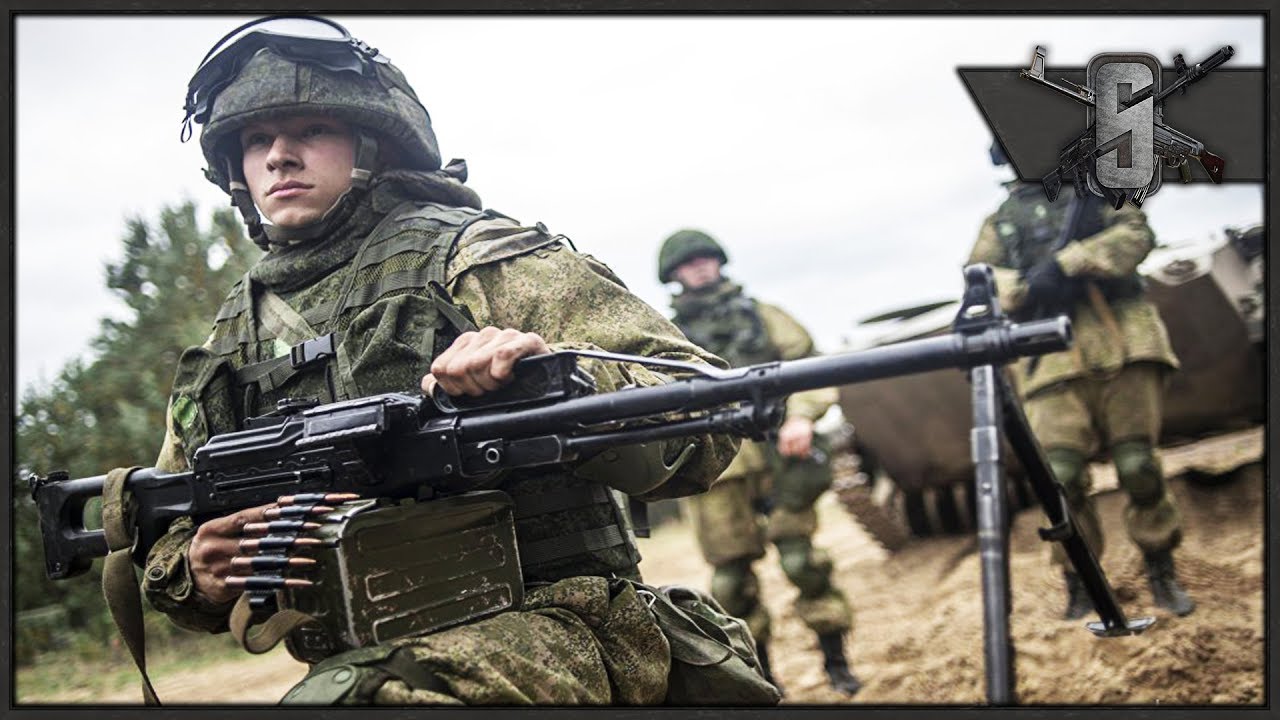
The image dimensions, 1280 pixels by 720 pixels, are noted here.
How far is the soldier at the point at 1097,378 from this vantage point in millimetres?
6359

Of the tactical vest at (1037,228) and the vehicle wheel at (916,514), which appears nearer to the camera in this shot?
the tactical vest at (1037,228)

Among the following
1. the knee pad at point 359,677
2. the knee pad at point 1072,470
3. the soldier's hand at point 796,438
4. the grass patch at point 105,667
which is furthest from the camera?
the grass patch at point 105,667

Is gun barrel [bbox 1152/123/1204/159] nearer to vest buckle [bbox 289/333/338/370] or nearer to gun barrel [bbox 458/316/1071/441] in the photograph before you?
gun barrel [bbox 458/316/1071/441]

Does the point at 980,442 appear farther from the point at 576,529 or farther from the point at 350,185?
the point at 350,185

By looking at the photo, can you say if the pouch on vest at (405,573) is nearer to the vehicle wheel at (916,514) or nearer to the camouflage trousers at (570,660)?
the camouflage trousers at (570,660)

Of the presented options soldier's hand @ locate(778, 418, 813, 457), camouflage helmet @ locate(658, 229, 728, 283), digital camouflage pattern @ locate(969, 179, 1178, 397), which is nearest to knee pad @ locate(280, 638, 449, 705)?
digital camouflage pattern @ locate(969, 179, 1178, 397)

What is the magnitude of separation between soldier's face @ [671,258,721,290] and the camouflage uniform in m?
2.16

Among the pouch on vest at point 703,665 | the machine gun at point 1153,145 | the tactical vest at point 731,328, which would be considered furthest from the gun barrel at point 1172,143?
the tactical vest at point 731,328

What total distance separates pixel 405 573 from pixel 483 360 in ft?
1.63

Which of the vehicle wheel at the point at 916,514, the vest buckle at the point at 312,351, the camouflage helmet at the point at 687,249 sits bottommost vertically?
the vehicle wheel at the point at 916,514

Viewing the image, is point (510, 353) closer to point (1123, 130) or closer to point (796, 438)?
point (1123, 130)

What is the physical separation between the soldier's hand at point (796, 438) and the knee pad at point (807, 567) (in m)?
0.67

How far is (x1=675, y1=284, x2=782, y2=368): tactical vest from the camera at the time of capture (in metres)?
7.84

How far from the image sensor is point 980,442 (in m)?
2.67
